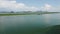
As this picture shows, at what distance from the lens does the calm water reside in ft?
8.26

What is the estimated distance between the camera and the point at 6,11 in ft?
7.87

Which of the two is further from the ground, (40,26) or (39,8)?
(39,8)

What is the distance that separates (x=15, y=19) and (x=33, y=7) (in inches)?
19.8

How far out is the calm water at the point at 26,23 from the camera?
2518 mm

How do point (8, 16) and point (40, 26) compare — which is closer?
point (8, 16)

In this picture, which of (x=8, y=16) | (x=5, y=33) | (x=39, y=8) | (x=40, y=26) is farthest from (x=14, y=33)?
(x=39, y=8)

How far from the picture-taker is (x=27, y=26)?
263cm

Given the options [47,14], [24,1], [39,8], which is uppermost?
[24,1]

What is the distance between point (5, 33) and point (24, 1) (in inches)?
33.3

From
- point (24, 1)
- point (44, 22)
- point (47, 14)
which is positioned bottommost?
point (44, 22)

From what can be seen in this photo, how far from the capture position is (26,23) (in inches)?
105

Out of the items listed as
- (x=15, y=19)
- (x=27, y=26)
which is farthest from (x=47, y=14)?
(x=15, y=19)

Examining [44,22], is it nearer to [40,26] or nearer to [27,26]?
[40,26]

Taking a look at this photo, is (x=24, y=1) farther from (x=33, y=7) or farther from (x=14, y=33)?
(x=14, y=33)
